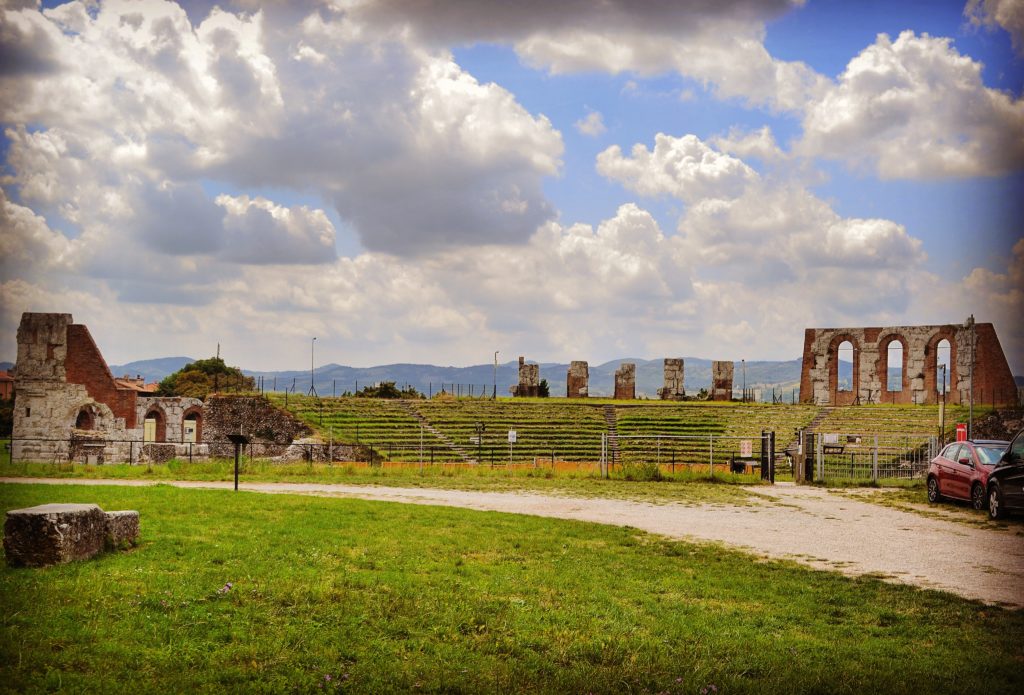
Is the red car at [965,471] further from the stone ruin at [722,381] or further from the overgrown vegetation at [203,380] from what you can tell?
the overgrown vegetation at [203,380]

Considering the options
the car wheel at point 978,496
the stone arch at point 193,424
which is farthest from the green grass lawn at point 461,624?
the stone arch at point 193,424

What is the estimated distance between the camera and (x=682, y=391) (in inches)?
2360

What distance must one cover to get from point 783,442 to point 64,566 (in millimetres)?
36808

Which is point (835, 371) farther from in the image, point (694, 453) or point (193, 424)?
point (193, 424)

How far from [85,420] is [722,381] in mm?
40172

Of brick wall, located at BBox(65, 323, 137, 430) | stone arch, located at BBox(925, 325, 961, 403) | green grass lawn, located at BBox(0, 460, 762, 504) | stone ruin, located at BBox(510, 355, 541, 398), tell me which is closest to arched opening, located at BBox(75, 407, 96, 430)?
brick wall, located at BBox(65, 323, 137, 430)

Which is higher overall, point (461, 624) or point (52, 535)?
point (52, 535)

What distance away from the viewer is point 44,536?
7.63 meters

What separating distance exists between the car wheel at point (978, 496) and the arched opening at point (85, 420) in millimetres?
38313

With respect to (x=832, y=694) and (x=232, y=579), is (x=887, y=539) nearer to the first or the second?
(x=832, y=694)

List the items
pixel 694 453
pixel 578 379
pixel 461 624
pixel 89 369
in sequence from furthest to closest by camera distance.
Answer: pixel 578 379 < pixel 89 369 < pixel 694 453 < pixel 461 624

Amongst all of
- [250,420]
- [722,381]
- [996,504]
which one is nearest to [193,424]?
[250,420]

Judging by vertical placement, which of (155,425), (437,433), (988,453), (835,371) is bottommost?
(437,433)

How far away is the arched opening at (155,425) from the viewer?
4503cm
